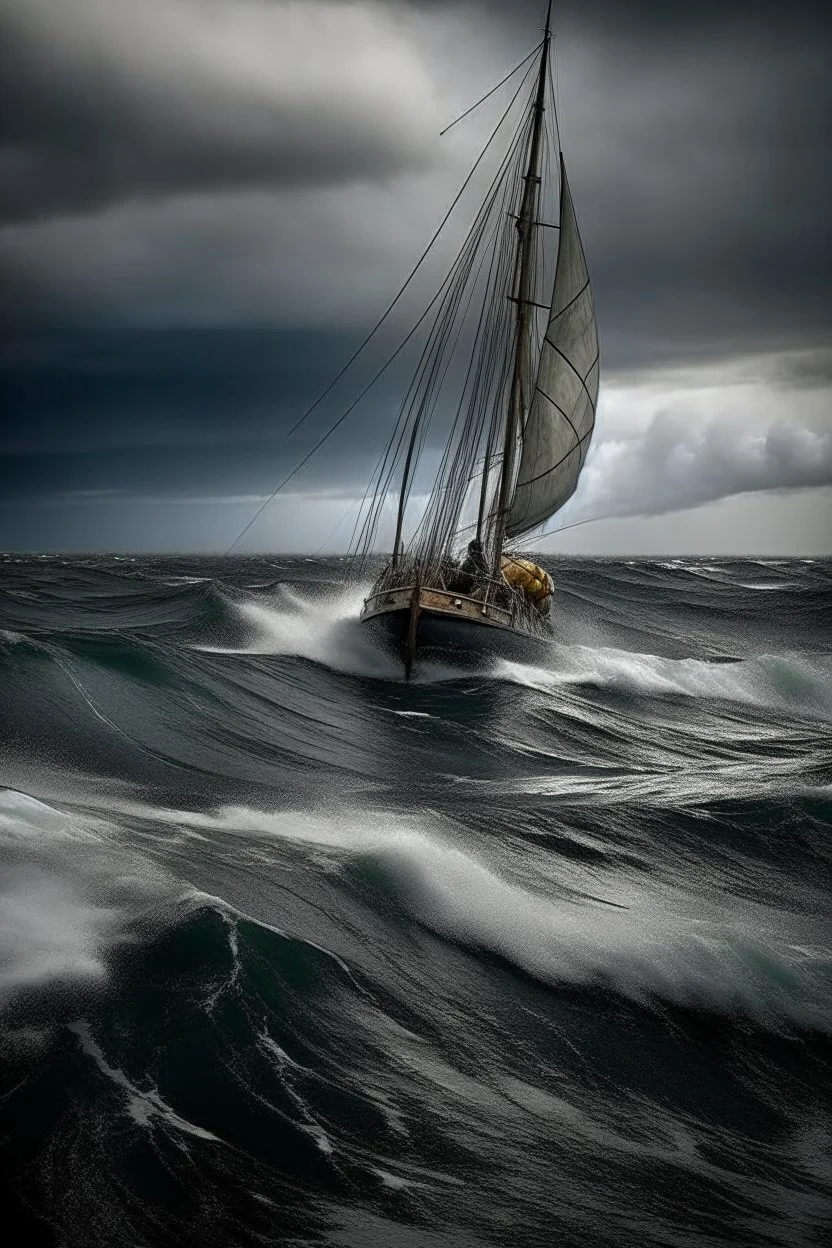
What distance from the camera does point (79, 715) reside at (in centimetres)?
1465

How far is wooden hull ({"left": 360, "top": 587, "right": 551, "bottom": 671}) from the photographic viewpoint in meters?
23.3

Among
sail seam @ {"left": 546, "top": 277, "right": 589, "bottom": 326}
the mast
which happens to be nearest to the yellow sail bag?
the mast

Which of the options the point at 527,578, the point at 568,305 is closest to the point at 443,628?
the point at 527,578

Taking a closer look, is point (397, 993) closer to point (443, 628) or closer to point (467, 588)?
point (443, 628)

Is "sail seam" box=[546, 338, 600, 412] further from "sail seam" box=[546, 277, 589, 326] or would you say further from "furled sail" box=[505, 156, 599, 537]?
"sail seam" box=[546, 277, 589, 326]

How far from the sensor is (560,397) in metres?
30.2

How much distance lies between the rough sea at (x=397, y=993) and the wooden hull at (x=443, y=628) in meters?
7.58

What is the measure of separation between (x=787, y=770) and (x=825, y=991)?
28.4ft

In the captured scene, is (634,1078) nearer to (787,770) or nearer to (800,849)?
(800,849)

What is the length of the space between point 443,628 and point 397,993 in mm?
16617

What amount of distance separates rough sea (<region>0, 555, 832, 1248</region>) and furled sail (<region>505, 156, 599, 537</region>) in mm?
15747

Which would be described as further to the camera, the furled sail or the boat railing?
the furled sail

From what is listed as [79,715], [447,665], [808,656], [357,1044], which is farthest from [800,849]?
[808,656]

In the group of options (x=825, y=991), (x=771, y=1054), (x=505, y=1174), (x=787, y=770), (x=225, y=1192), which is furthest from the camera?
(x=787, y=770)
